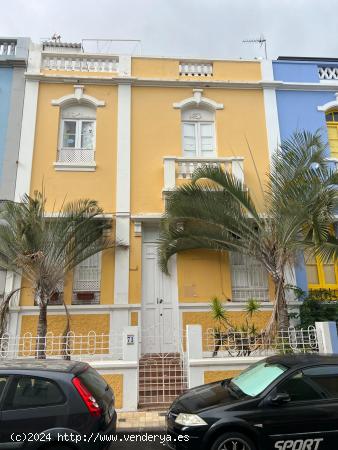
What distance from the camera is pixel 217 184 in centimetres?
915

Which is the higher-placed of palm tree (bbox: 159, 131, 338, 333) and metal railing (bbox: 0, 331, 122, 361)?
palm tree (bbox: 159, 131, 338, 333)

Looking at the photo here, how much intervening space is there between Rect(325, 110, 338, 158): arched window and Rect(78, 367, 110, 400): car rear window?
9302 mm

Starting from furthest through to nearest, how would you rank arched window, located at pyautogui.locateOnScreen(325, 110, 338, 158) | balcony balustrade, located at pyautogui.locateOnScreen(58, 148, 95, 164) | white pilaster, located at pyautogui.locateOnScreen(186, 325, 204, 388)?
arched window, located at pyautogui.locateOnScreen(325, 110, 338, 158) < balcony balustrade, located at pyautogui.locateOnScreen(58, 148, 95, 164) < white pilaster, located at pyautogui.locateOnScreen(186, 325, 204, 388)

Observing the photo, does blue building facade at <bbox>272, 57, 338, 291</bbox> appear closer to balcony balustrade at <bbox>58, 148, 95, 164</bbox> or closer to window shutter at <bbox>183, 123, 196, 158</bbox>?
window shutter at <bbox>183, 123, 196, 158</bbox>

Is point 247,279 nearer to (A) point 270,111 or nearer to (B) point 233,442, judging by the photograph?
(A) point 270,111

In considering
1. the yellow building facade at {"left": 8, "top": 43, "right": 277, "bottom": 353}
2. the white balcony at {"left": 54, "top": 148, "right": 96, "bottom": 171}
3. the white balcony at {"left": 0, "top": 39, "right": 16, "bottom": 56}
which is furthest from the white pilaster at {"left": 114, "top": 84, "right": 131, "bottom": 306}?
the white balcony at {"left": 0, "top": 39, "right": 16, "bottom": 56}

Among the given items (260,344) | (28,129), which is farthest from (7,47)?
(260,344)

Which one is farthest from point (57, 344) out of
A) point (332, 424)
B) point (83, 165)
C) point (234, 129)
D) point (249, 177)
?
point (234, 129)

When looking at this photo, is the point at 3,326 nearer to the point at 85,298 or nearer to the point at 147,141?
the point at 85,298

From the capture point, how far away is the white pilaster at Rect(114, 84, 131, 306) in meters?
9.45

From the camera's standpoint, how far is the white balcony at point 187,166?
1017 cm

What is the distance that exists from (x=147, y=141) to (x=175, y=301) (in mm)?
4445

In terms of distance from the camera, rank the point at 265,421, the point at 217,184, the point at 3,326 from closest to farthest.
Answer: the point at 265,421 → the point at 3,326 → the point at 217,184

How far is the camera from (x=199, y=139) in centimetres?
1108
